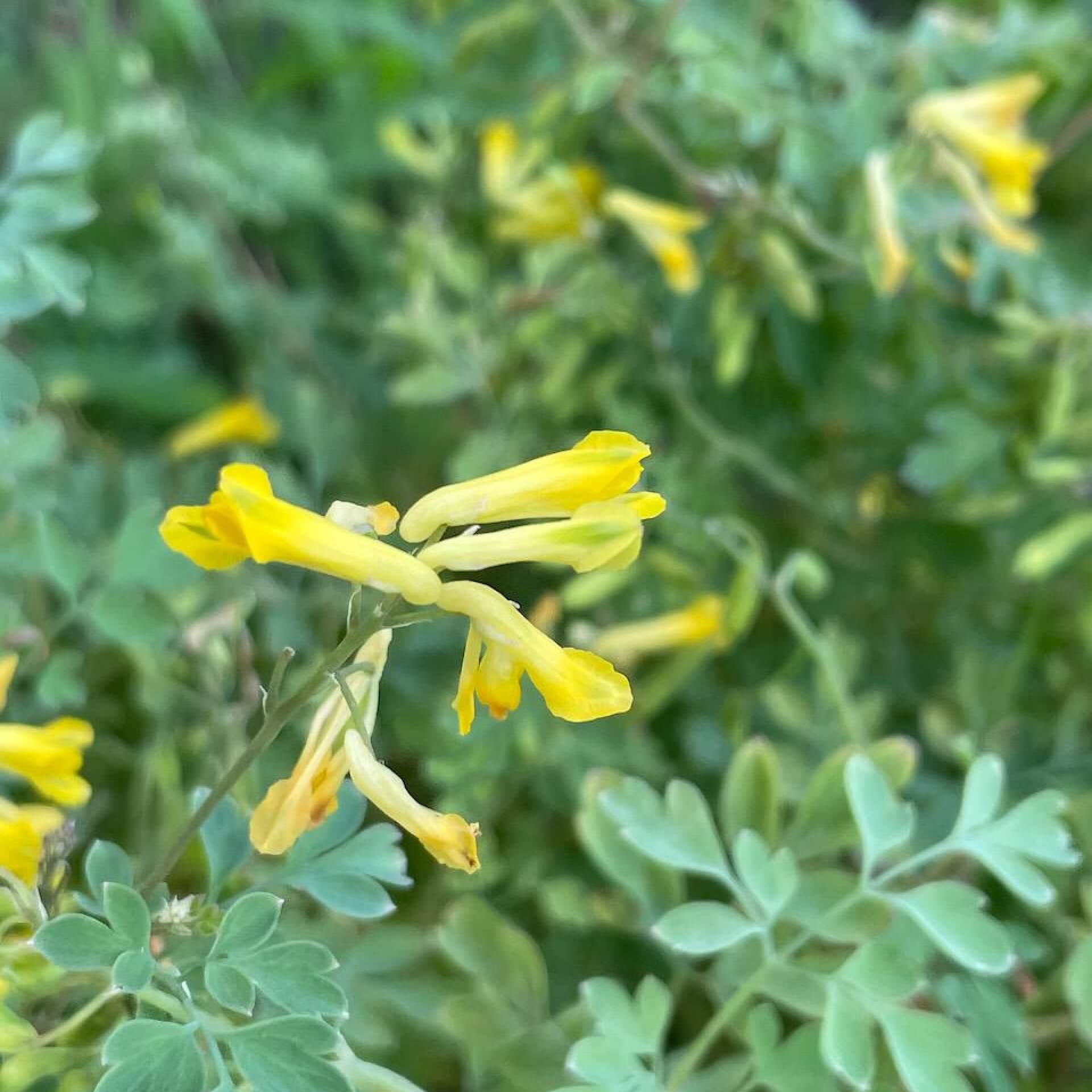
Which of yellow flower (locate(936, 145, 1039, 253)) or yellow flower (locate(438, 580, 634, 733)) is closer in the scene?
Answer: yellow flower (locate(438, 580, 634, 733))

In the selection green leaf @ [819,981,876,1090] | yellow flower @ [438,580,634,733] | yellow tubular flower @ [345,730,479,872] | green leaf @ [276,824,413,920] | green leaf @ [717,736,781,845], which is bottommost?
green leaf @ [717,736,781,845]

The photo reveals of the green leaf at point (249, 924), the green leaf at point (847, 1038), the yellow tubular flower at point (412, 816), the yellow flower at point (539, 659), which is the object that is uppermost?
the yellow flower at point (539, 659)

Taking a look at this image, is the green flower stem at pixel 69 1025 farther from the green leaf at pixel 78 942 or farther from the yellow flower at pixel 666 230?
the yellow flower at pixel 666 230

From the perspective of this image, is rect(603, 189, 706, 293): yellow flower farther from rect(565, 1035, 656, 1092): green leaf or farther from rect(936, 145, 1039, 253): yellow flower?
rect(565, 1035, 656, 1092): green leaf

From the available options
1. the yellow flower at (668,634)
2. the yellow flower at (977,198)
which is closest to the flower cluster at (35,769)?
the yellow flower at (668,634)

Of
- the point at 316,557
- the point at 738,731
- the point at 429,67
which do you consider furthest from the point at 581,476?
the point at 429,67

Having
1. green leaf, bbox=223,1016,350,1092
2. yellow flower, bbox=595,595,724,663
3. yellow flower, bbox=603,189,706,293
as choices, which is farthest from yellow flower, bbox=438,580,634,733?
yellow flower, bbox=603,189,706,293

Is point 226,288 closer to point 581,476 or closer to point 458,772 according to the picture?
point 458,772
